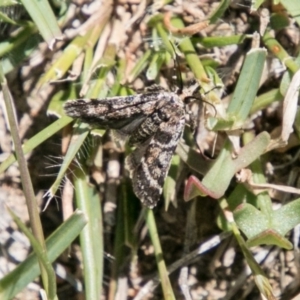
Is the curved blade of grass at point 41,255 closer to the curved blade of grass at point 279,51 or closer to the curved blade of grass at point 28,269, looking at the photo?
the curved blade of grass at point 28,269

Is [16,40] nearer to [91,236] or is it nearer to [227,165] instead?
[91,236]

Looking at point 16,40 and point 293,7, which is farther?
point 16,40

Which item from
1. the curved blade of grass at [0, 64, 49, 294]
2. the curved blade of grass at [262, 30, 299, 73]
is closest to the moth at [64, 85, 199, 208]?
the curved blade of grass at [262, 30, 299, 73]

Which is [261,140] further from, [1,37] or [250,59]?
[1,37]

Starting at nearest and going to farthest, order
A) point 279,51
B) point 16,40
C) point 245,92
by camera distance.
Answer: point 245,92
point 279,51
point 16,40

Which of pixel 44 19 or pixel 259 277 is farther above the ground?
pixel 44 19

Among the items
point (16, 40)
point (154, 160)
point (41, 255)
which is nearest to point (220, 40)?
point (154, 160)

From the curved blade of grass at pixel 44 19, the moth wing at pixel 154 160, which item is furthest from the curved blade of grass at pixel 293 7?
the curved blade of grass at pixel 44 19
